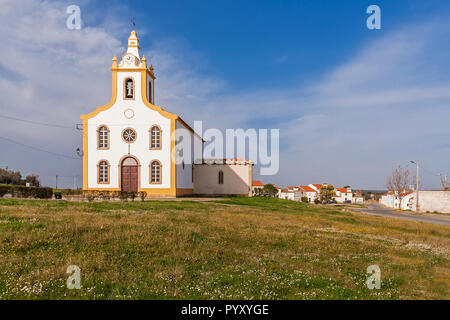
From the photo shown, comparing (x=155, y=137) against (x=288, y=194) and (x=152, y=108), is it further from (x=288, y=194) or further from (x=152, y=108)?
(x=288, y=194)

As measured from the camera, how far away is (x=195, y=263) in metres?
8.62

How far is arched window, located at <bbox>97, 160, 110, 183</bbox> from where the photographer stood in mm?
35531

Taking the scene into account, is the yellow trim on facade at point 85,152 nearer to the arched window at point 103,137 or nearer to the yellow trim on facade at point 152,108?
the yellow trim on facade at point 152,108

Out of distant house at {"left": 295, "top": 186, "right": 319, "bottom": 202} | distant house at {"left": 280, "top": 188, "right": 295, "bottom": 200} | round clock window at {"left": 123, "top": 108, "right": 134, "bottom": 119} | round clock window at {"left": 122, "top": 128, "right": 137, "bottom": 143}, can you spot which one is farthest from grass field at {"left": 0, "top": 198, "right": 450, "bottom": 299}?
distant house at {"left": 280, "top": 188, "right": 295, "bottom": 200}

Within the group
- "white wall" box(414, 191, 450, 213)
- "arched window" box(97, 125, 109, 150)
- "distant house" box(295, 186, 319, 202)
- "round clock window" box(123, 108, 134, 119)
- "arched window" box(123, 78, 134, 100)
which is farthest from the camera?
"distant house" box(295, 186, 319, 202)

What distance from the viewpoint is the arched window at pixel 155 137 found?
3588 cm

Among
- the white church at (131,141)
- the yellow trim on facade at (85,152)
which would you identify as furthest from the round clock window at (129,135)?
the yellow trim on facade at (85,152)

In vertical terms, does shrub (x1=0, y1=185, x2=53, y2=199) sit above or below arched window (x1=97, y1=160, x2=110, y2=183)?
below

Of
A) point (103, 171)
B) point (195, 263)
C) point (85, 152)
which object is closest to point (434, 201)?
point (103, 171)

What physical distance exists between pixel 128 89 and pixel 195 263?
32.0 metres

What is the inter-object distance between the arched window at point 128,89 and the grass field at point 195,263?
82.5 feet

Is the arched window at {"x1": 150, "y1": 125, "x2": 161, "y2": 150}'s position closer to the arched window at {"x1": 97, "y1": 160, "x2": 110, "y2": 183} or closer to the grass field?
the arched window at {"x1": 97, "y1": 160, "x2": 110, "y2": 183}

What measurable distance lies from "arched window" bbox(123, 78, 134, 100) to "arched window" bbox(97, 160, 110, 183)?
7884 mm
